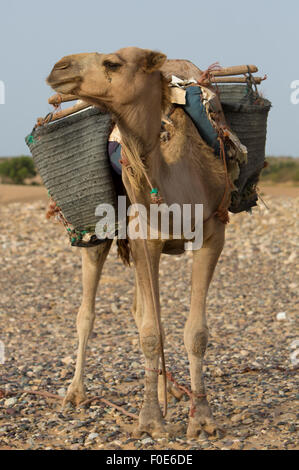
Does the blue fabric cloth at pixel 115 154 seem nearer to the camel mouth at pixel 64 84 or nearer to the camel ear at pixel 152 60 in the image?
the camel ear at pixel 152 60

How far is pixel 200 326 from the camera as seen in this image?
516 cm

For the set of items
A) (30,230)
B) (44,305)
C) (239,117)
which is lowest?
(30,230)

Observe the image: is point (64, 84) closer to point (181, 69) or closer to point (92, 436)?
point (181, 69)

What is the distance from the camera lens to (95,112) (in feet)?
17.9

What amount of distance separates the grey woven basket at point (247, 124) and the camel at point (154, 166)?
574 millimetres

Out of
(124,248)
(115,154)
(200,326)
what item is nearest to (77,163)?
(115,154)

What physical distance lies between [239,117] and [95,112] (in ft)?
3.62

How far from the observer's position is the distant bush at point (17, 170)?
41531mm

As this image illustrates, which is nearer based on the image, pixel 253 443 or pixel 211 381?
pixel 253 443

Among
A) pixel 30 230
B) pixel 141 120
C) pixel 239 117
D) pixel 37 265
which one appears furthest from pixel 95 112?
pixel 30 230

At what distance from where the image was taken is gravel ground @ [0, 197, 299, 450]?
546 centimetres

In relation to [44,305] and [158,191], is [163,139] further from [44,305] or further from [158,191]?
[44,305]

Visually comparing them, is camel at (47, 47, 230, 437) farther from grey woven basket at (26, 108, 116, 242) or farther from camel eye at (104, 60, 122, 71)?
grey woven basket at (26, 108, 116, 242)
